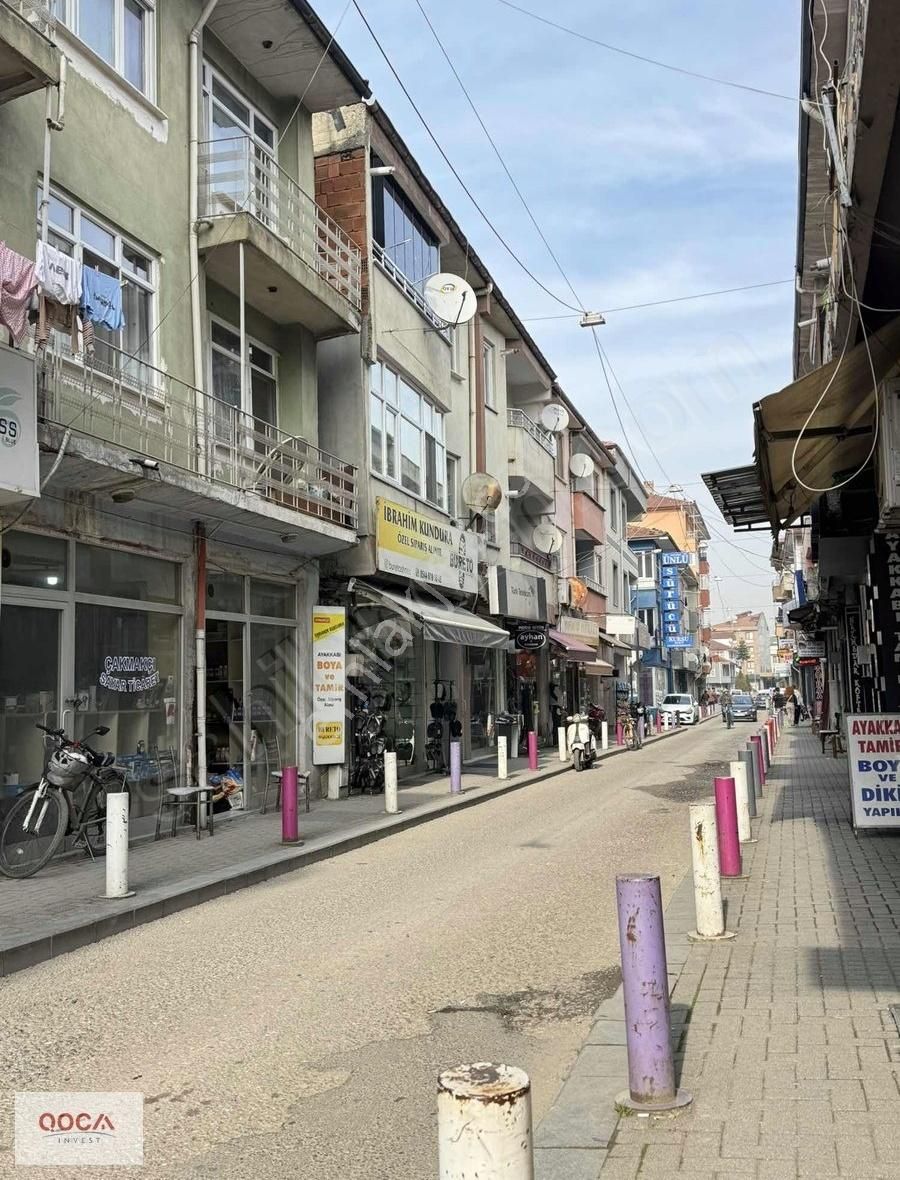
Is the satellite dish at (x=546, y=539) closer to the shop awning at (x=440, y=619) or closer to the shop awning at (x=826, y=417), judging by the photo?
the shop awning at (x=440, y=619)

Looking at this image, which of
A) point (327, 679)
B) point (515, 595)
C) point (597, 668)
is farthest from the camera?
point (597, 668)

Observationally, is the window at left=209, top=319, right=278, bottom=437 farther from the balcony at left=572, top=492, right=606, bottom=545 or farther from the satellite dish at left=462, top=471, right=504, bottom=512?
the balcony at left=572, top=492, right=606, bottom=545

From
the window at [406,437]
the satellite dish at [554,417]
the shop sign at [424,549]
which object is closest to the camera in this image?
the shop sign at [424,549]

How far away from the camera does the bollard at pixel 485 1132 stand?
2441mm

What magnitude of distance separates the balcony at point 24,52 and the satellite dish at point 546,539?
23914 mm

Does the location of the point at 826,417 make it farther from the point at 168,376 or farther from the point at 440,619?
the point at 440,619

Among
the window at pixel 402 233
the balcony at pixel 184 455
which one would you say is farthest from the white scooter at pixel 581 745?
the window at pixel 402 233

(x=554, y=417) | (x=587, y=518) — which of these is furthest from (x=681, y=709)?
(x=554, y=417)

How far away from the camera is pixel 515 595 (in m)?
26.6

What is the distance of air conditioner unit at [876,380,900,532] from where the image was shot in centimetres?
743

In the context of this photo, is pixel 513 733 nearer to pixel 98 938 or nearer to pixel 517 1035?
pixel 98 938

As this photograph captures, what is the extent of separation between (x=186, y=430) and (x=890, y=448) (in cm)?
851

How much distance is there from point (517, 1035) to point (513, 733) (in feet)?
77.2

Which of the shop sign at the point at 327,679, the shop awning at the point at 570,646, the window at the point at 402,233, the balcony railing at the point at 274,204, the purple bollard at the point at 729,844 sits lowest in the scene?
the purple bollard at the point at 729,844
